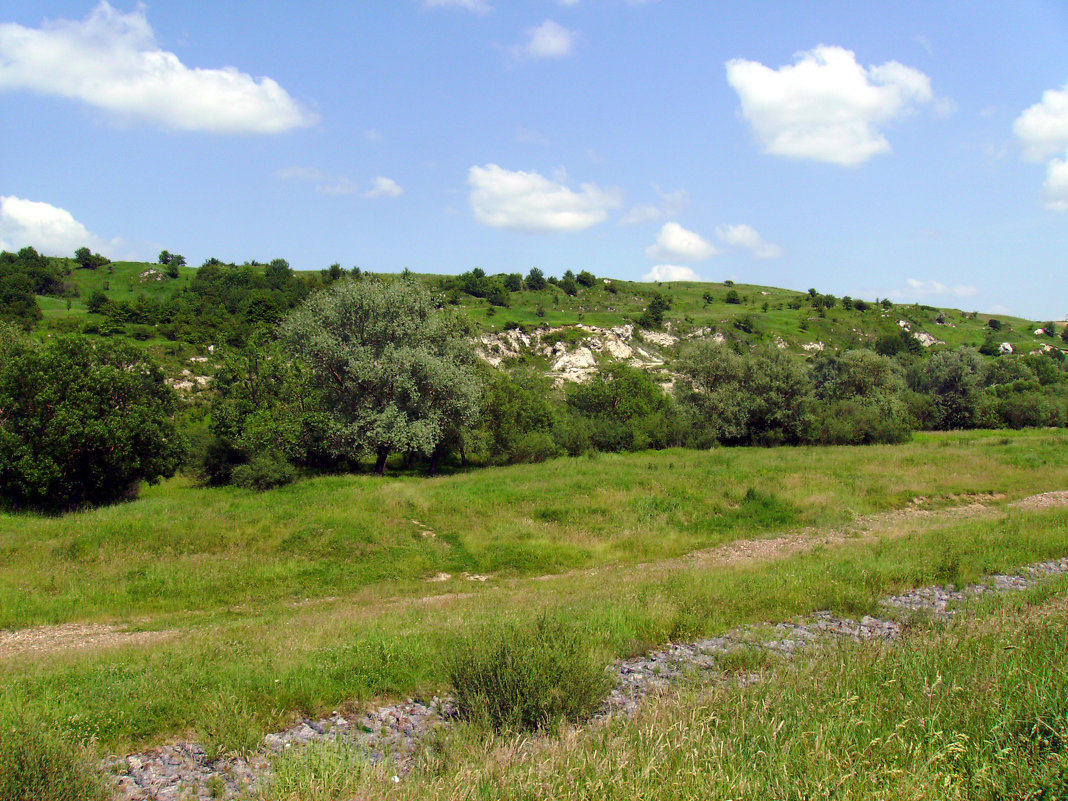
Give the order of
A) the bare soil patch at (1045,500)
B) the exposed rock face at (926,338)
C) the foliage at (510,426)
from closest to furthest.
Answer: the bare soil patch at (1045,500)
the foliage at (510,426)
the exposed rock face at (926,338)

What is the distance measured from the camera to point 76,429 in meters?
23.4

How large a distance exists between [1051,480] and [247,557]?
34.1 m

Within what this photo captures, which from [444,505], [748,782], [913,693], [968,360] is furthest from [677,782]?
[968,360]

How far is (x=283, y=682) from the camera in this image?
759 cm

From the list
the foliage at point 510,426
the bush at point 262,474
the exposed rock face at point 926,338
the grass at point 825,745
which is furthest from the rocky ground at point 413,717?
the exposed rock face at point 926,338

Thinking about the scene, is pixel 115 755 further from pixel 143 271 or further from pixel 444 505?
pixel 143 271

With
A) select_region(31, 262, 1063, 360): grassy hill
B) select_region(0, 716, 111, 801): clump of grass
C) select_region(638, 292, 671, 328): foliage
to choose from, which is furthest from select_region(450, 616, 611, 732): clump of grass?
select_region(638, 292, 671, 328): foliage

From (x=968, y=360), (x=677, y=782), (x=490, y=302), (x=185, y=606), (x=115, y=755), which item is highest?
(x=490, y=302)

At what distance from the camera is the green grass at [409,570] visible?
7.74 metres

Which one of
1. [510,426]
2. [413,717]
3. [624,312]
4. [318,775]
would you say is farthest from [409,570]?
[624,312]

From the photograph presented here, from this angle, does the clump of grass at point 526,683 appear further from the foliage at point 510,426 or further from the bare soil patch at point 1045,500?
the foliage at point 510,426

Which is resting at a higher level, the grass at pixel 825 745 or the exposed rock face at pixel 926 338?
the exposed rock face at pixel 926 338

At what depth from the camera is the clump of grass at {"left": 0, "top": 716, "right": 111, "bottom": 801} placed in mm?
4305

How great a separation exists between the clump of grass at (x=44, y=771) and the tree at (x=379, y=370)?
82.4ft
